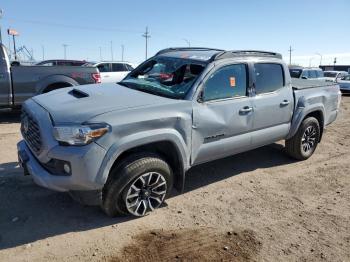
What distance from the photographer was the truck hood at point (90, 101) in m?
3.55

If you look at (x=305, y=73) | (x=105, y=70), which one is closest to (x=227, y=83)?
(x=105, y=70)

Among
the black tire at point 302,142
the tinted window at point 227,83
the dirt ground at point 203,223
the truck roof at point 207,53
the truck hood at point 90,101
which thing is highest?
the truck roof at point 207,53

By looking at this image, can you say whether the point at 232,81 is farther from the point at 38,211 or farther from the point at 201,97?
the point at 38,211

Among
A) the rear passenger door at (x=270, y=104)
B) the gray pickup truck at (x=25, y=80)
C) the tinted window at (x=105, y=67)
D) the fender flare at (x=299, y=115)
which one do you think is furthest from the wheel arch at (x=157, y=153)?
the tinted window at (x=105, y=67)

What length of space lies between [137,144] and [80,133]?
596 mm

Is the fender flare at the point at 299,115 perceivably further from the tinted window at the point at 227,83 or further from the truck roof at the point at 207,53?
the tinted window at the point at 227,83

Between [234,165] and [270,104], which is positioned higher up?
[270,104]

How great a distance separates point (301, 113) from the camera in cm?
575

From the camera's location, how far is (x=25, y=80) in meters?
8.31

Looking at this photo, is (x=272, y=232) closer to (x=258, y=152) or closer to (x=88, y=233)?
(x=88, y=233)

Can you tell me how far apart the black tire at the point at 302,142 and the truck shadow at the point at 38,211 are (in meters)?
1.42

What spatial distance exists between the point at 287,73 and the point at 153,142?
9.50ft

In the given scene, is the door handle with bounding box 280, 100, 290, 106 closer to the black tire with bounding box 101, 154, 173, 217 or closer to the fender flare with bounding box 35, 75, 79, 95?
the black tire with bounding box 101, 154, 173, 217

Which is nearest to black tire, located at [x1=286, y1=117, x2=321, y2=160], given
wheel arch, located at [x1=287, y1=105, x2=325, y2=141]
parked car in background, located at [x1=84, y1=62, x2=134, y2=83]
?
wheel arch, located at [x1=287, y1=105, x2=325, y2=141]
